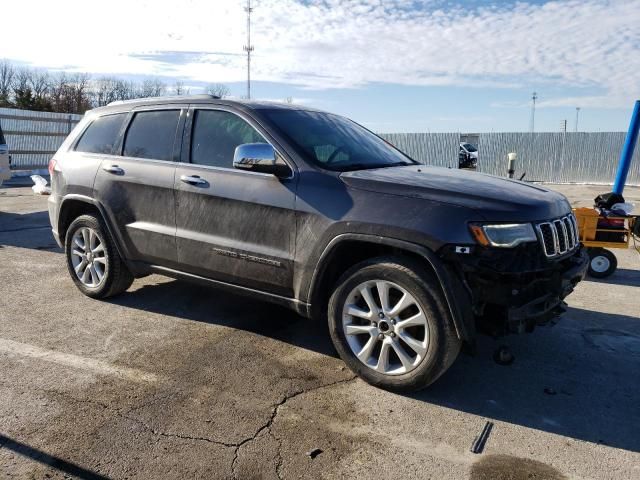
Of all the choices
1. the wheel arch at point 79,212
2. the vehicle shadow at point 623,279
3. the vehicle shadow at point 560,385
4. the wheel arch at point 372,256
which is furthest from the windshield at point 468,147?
the wheel arch at point 372,256

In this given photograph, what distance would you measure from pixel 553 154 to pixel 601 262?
19.4 metres

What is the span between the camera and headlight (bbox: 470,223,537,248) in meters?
3.11

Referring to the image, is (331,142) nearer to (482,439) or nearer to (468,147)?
(482,439)

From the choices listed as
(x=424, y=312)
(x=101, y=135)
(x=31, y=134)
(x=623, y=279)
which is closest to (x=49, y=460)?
(x=424, y=312)

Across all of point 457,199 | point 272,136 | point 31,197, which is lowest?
point 31,197

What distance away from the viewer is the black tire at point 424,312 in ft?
10.5

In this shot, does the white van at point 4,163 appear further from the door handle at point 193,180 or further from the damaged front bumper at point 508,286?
the damaged front bumper at point 508,286

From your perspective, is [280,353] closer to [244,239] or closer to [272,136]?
[244,239]

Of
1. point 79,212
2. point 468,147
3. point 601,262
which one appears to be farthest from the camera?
point 468,147

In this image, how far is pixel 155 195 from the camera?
4.48 m

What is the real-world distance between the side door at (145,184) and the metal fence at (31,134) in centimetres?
1909

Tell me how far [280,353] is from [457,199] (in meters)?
1.75


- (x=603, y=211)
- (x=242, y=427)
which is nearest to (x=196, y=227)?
(x=242, y=427)

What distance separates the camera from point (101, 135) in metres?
5.09
